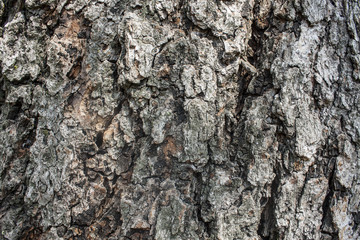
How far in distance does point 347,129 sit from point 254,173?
0.47 metres

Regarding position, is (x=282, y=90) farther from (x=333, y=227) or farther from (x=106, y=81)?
(x=106, y=81)

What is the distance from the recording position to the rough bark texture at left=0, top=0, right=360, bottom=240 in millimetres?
1180

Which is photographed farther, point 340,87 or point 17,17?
point 17,17

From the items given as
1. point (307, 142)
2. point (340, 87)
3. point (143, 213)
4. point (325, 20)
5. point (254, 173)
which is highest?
point (325, 20)

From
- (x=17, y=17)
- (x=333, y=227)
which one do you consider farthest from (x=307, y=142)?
(x=17, y=17)

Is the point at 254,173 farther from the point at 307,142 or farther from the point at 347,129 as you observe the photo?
the point at 347,129

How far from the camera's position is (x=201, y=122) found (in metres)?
1.18

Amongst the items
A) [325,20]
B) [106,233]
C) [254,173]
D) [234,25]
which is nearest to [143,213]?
[106,233]

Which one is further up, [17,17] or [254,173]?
[17,17]

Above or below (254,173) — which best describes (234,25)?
above

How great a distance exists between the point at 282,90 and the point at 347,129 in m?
0.35

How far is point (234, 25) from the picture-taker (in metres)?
1.21

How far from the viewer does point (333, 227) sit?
119 centimetres

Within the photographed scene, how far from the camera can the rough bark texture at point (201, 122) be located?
1.18 m
